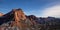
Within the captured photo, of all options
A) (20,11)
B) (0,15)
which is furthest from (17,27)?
(0,15)

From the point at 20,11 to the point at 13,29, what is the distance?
6022mm

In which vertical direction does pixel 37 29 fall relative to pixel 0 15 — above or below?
below

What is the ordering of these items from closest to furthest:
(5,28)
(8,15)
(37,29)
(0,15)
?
1. (5,28)
2. (37,29)
3. (8,15)
4. (0,15)

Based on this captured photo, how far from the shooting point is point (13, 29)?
2581 cm

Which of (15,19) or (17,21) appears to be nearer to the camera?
(17,21)

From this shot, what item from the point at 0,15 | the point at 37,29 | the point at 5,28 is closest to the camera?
the point at 5,28

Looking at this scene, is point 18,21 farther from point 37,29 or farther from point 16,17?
point 37,29

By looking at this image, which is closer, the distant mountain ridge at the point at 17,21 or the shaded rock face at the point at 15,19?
the distant mountain ridge at the point at 17,21

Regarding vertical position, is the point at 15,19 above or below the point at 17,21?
above

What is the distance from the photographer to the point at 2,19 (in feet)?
105

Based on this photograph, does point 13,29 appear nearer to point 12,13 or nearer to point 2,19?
point 12,13

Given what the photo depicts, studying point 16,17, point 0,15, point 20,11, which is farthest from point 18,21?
point 0,15

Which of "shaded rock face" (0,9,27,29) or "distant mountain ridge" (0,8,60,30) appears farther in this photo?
"shaded rock face" (0,9,27,29)

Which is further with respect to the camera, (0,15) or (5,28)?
(0,15)
